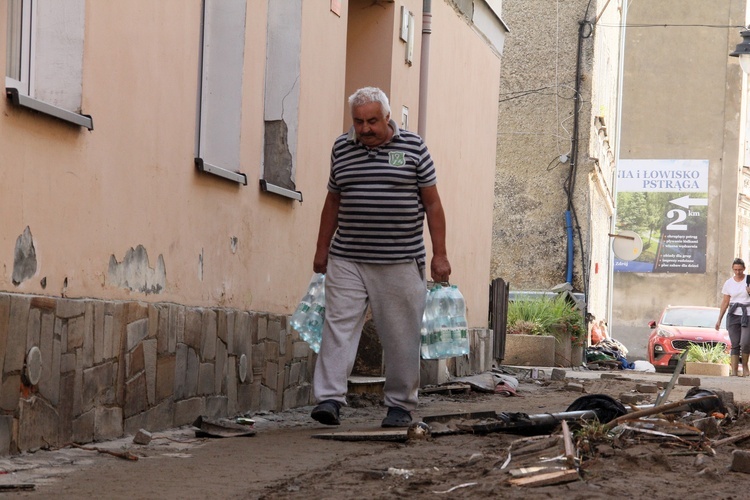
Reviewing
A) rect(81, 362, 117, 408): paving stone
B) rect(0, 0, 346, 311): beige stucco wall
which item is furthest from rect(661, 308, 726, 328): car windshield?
rect(81, 362, 117, 408): paving stone

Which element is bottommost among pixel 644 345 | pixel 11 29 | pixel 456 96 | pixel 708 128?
pixel 644 345

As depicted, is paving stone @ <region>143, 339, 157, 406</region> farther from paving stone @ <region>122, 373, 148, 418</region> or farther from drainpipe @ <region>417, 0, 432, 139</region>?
drainpipe @ <region>417, 0, 432, 139</region>

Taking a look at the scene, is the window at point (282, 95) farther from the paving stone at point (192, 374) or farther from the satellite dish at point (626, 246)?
the satellite dish at point (626, 246)

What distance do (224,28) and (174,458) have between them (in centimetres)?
344

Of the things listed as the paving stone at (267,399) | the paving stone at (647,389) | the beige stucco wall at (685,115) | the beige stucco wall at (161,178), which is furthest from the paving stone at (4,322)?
the beige stucco wall at (685,115)

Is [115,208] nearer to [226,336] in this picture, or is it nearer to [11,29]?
[11,29]

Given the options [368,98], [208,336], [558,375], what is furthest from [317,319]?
[558,375]

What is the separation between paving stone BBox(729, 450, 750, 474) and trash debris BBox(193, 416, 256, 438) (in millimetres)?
2796

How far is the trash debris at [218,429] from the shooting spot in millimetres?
7191

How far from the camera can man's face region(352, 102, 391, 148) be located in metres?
7.36

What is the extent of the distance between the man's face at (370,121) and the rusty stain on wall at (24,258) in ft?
7.31

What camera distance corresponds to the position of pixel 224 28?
8.59 m

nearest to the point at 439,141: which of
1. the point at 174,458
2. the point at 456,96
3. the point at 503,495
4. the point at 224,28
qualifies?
the point at 456,96

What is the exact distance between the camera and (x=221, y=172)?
8156mm
